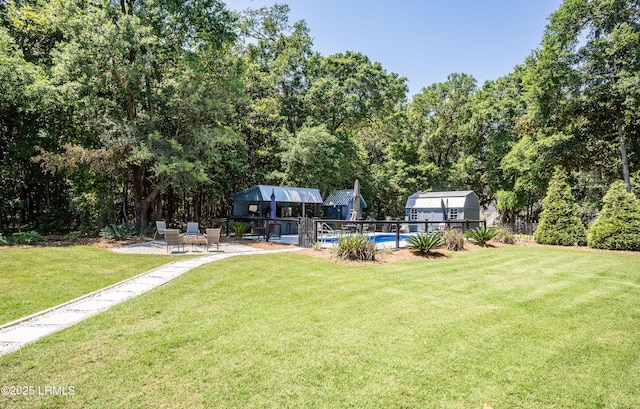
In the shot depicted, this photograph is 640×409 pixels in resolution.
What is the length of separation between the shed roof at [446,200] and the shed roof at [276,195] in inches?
305

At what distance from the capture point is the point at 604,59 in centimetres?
1666

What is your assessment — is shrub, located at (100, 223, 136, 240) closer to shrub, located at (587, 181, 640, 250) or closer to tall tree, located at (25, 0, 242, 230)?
tall tree, located at (25, 0, 242, 230)

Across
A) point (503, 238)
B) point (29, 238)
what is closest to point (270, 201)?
point (29, 238)

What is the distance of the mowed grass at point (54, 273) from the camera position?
505 cm

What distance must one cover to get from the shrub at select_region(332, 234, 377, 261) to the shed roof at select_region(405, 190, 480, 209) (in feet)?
47.9

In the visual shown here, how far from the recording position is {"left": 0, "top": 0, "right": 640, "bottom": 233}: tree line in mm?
13250

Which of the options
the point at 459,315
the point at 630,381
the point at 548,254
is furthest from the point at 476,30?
the point at 630,381

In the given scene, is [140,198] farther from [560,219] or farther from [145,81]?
[560,219]

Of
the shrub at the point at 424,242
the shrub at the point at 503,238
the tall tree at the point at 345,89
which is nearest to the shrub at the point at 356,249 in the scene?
the shrub at the point at 424,242

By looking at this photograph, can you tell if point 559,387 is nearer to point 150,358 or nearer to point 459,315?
point 459,315

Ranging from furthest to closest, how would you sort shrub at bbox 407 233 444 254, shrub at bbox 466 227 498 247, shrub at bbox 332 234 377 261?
shrub at bbox 466 227 498 247, shrub at bbox 407 233 444 254, shrub at bbox 332 234 377 261

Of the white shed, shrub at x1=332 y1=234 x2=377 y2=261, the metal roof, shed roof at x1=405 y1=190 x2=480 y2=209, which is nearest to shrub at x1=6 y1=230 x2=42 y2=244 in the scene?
shrub at x1=332 y1=234 x2=377 y2=261

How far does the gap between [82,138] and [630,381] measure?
1945 cm

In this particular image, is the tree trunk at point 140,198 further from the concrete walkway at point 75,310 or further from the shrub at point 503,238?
the shrub at point 503,238
